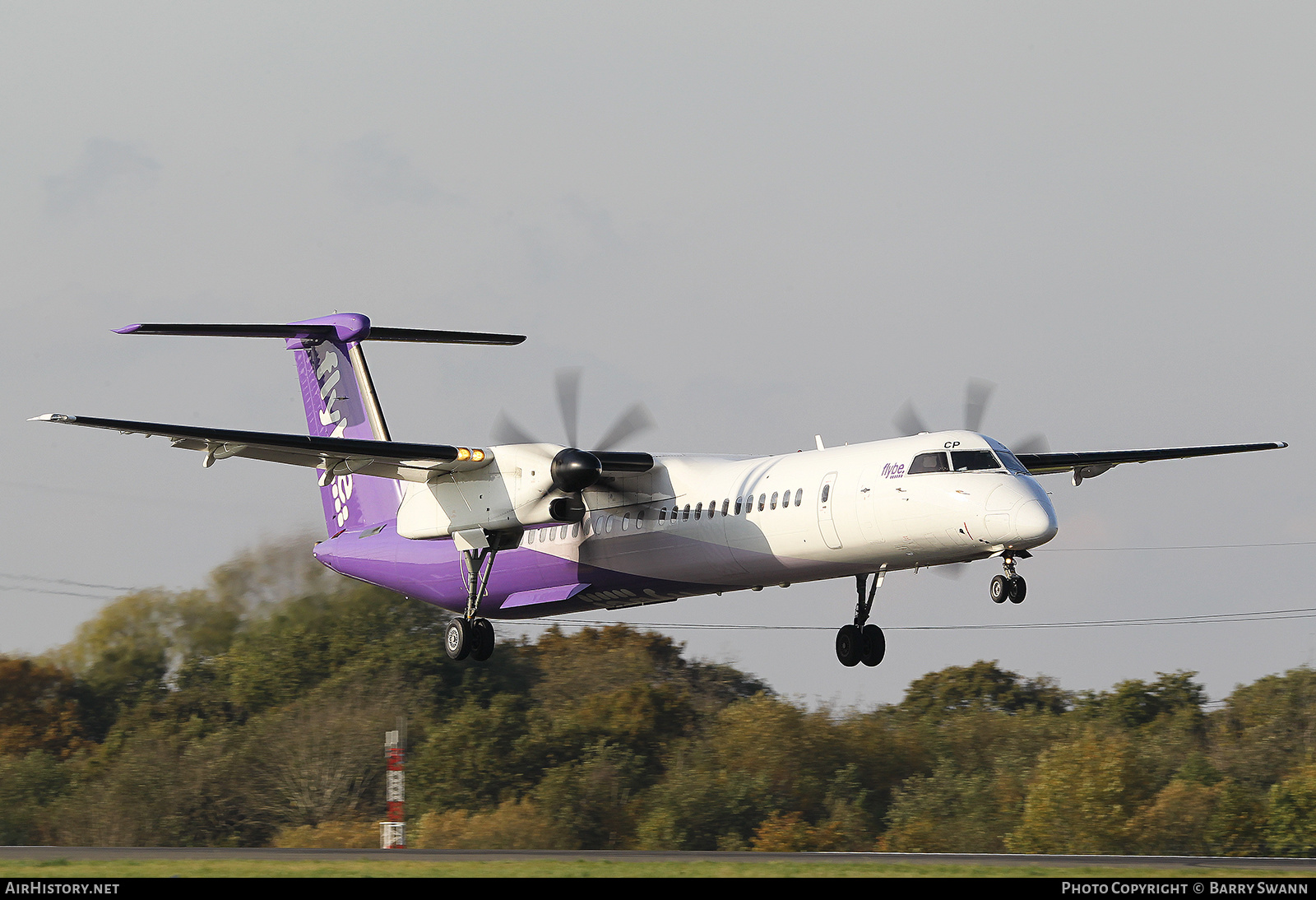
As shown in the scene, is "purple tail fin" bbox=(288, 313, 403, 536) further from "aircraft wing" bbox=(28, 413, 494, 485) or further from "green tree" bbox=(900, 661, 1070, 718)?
"green tree" bbox=(900, 661, 1070, 718)

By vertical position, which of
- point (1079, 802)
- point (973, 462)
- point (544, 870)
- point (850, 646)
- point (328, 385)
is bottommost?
point (544, 870)

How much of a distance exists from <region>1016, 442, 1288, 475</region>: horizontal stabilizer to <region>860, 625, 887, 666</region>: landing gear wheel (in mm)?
3275

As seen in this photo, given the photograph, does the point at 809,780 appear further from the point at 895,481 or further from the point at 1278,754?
the point at 895,481

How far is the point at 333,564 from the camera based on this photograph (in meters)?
23.9

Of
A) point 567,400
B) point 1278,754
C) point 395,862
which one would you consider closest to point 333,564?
point 567,400

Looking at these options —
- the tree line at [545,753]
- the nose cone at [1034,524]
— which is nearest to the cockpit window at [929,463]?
the nose cone at [1034,524]

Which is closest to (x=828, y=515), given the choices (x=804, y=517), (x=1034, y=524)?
(x=804, y=517)

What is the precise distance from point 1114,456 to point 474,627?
9.24 meters

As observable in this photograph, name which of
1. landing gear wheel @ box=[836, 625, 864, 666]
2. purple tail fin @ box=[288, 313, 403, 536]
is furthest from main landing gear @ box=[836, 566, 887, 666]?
purple tail fin @ box=[288, 313, 403, 536]

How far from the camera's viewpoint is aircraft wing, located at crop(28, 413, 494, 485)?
1830cm

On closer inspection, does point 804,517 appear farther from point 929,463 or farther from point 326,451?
point 326,451

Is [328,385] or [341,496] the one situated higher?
[328,385]

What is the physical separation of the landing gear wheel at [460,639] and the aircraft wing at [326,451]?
6.83ft

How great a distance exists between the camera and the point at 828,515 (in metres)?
17.8
